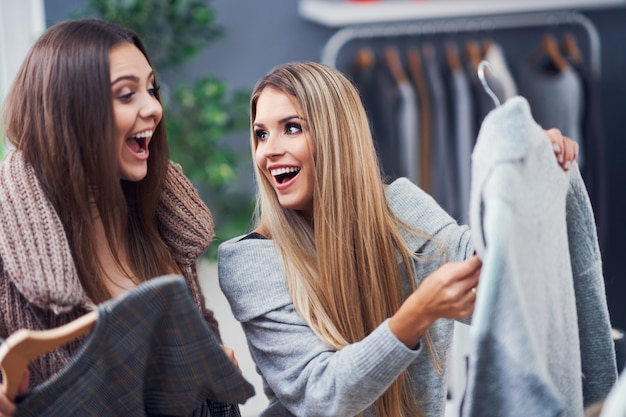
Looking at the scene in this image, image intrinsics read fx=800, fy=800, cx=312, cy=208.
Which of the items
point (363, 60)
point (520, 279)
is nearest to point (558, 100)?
point (363, 60)

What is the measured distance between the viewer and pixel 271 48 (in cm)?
331

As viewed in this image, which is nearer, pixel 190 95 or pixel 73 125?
pixel 73 125

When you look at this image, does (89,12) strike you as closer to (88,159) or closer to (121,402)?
(88,159)

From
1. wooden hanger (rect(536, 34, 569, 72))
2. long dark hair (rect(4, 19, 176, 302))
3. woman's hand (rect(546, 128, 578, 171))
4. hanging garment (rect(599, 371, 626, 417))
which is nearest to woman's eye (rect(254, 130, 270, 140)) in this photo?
long dark hair (rect(4, 19, 176, 302))

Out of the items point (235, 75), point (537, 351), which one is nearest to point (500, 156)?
point (537, 351)

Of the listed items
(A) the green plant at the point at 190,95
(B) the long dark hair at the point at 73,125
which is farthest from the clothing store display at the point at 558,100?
(B) the long dark hair at the point at 73,125

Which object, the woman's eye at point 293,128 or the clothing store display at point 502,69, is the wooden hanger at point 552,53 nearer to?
the clothing store display at point 502,69

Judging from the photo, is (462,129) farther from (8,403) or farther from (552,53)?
(8,403)

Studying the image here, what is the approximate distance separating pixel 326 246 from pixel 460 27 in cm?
191

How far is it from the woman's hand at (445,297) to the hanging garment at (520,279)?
9cm

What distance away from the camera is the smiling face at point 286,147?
1559mm

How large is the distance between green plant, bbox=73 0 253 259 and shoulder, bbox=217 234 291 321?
4.33 feet

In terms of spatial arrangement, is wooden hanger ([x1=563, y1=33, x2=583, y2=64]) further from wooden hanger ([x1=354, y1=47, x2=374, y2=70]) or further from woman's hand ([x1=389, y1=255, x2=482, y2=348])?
woman's hand ([x1=389, y1=255, x2=482, y2=348])

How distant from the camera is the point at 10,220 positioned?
1.27 meters
